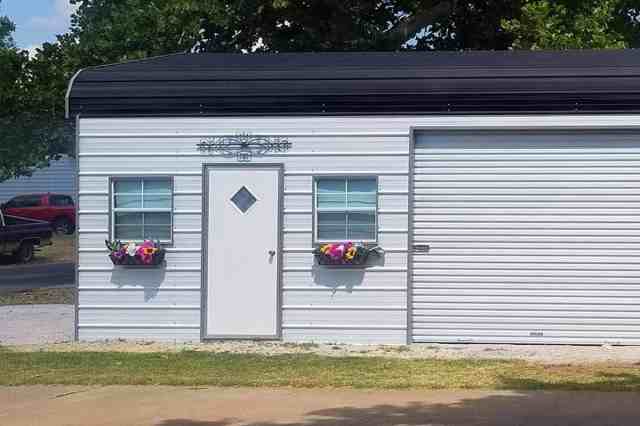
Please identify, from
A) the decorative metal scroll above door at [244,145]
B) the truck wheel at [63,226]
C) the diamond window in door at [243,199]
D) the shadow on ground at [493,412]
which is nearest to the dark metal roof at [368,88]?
the decorative metal scroll above door at [244,145]

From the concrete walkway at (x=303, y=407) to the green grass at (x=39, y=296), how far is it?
9.08 meters

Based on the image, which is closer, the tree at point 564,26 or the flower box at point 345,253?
the flower box at point 345,253

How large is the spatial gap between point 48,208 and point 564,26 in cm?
2336

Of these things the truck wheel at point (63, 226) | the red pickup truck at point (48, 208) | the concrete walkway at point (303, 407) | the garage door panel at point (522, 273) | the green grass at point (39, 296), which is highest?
the red pickup truck at point (48, 208)

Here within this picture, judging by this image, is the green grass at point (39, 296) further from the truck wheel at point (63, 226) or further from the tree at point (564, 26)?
the truck wheel at point (63, 226)

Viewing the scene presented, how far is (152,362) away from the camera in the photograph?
12.3m

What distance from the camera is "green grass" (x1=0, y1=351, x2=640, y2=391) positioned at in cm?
1094

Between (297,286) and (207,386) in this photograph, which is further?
(297,286)

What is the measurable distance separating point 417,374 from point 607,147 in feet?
12.8

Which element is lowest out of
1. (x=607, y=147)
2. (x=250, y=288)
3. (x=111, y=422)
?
(x=111, y=422)

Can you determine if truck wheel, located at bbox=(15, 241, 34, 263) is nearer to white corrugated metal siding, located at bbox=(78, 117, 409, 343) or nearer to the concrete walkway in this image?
white corrugated metal siding, located at bbox=(78, 117, 409, 343)

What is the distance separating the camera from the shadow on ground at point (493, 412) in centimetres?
923

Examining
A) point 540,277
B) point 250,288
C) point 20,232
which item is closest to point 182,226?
point 250,288

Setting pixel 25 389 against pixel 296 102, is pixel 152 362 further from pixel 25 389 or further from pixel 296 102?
pixel 296 102
